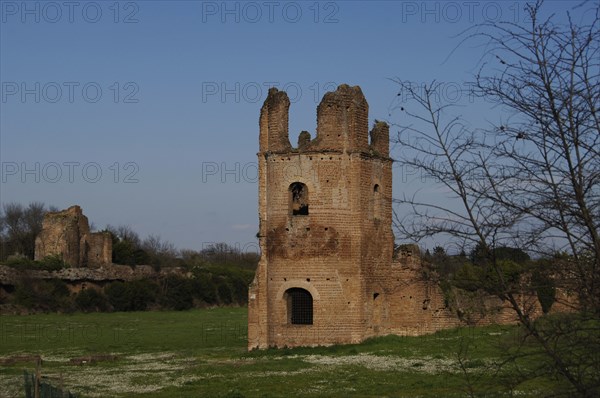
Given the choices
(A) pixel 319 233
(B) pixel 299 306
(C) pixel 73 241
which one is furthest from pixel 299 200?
(C) pixel 73 241

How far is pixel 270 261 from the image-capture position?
30.9 m

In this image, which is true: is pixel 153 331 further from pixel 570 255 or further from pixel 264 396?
pixel 570 255

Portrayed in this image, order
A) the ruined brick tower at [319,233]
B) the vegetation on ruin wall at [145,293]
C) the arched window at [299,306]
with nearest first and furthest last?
the ruined brick tower at [319,233], the arched window at [299,306], the vegetation on ruin wall at [145,293]

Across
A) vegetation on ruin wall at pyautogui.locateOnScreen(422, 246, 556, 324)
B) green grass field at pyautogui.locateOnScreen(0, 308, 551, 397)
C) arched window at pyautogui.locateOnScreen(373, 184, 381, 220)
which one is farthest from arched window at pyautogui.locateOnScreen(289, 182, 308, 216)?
vegetation on ruin wall at pyautogui.locateOnScreen(422, 246, 556, 324)

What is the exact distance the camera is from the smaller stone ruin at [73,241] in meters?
67.7

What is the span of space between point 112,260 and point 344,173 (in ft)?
159

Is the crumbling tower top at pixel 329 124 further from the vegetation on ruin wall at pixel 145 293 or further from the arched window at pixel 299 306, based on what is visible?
the vegetation on ruin wall at pixel 145 293

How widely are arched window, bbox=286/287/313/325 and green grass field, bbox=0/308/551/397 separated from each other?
143 cm

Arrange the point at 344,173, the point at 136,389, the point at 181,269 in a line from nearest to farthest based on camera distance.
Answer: the point at 136,389 → the point at 344,173 → the point at 181,269

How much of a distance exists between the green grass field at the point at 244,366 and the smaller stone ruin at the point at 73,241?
84.0 feet

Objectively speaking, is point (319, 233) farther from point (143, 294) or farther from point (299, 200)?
point (143, 294)

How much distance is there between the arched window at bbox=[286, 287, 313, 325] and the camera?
3078 centimetres

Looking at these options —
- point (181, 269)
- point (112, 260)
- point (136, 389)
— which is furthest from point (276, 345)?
point (112, 260)

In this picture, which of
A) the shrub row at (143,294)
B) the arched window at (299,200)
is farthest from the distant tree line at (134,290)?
the arched window at (299,200)
